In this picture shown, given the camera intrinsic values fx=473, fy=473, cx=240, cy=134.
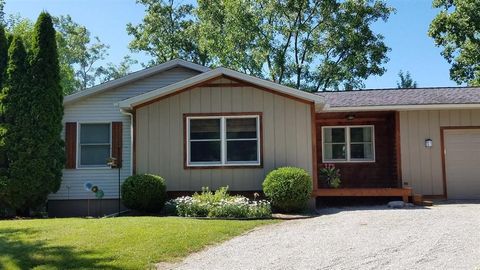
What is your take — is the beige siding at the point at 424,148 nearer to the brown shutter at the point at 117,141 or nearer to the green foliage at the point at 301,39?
the brown shutter at the point at 117,141

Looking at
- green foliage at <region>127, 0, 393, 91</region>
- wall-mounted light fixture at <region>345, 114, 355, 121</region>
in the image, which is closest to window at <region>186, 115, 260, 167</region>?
wall-mounted light fixture at <region>345, 114, 355, 121</region>

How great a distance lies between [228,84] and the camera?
1302cm

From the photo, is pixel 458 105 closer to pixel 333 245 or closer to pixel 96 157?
pixel 333 245

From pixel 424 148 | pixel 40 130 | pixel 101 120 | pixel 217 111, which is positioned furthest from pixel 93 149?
pixel 424 148

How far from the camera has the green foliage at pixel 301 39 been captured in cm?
2872

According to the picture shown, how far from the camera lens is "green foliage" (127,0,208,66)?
32750 millimetres

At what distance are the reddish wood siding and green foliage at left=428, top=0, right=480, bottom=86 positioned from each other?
12.8 meters

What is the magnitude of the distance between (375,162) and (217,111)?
18.1 ft

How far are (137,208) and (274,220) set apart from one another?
3607 mm

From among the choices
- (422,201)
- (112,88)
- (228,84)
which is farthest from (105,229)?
(422,201)

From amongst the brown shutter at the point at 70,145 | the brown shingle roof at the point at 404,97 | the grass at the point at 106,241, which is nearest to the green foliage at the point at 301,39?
the brown shingle roof at the point at 404,97

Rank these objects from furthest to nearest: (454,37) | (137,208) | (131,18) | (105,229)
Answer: (131,18)
(454,37)
(137,208)
(105,229)

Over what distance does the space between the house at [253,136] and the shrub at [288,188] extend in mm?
955

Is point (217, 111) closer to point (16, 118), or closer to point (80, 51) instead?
point (16, 118)
